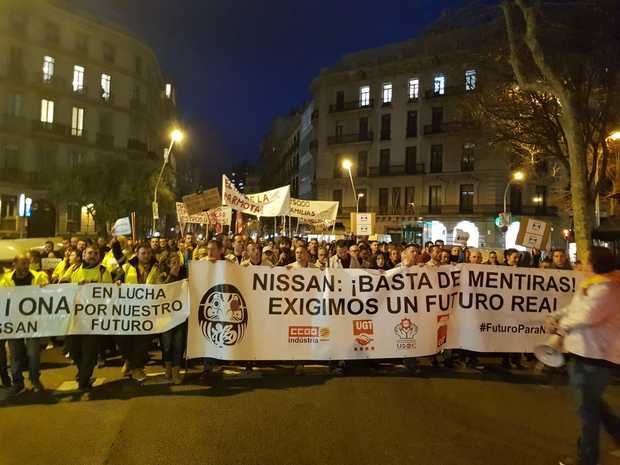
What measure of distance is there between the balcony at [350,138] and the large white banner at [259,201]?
39.7 meters

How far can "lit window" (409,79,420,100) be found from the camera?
1927 inches

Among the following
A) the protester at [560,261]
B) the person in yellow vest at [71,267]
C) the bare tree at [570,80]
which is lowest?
the person in yellow vest at [71,267]

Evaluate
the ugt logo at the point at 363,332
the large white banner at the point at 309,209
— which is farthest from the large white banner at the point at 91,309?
the large white banner at the point at 309,209

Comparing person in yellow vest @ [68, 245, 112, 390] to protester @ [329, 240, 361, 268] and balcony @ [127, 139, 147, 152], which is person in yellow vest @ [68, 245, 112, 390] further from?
balcony @ [127, 139, 147, 152]

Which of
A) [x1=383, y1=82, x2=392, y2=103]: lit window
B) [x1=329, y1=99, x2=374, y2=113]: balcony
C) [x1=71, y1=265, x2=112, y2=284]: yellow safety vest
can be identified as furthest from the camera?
[x1=329, y1=99, x2=374, y2=113]: balcony

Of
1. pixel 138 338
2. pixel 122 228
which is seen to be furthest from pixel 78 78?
pixel 138 338

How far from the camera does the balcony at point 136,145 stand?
48938 mm

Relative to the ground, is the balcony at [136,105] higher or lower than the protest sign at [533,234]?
higher

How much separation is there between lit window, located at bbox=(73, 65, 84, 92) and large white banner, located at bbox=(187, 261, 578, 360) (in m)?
43.7

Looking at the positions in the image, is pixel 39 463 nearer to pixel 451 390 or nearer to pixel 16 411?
pixel 16 411

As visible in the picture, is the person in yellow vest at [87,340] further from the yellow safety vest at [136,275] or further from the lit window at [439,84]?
the lit window at [439,84]

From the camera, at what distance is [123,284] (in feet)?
22.8

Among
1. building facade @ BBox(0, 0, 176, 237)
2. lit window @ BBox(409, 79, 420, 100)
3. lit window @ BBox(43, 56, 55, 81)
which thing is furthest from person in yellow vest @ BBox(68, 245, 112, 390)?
lit window @ BBox(409, 79, 420, 100)

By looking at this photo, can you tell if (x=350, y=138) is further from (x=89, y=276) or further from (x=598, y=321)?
(x=598, y=321)
